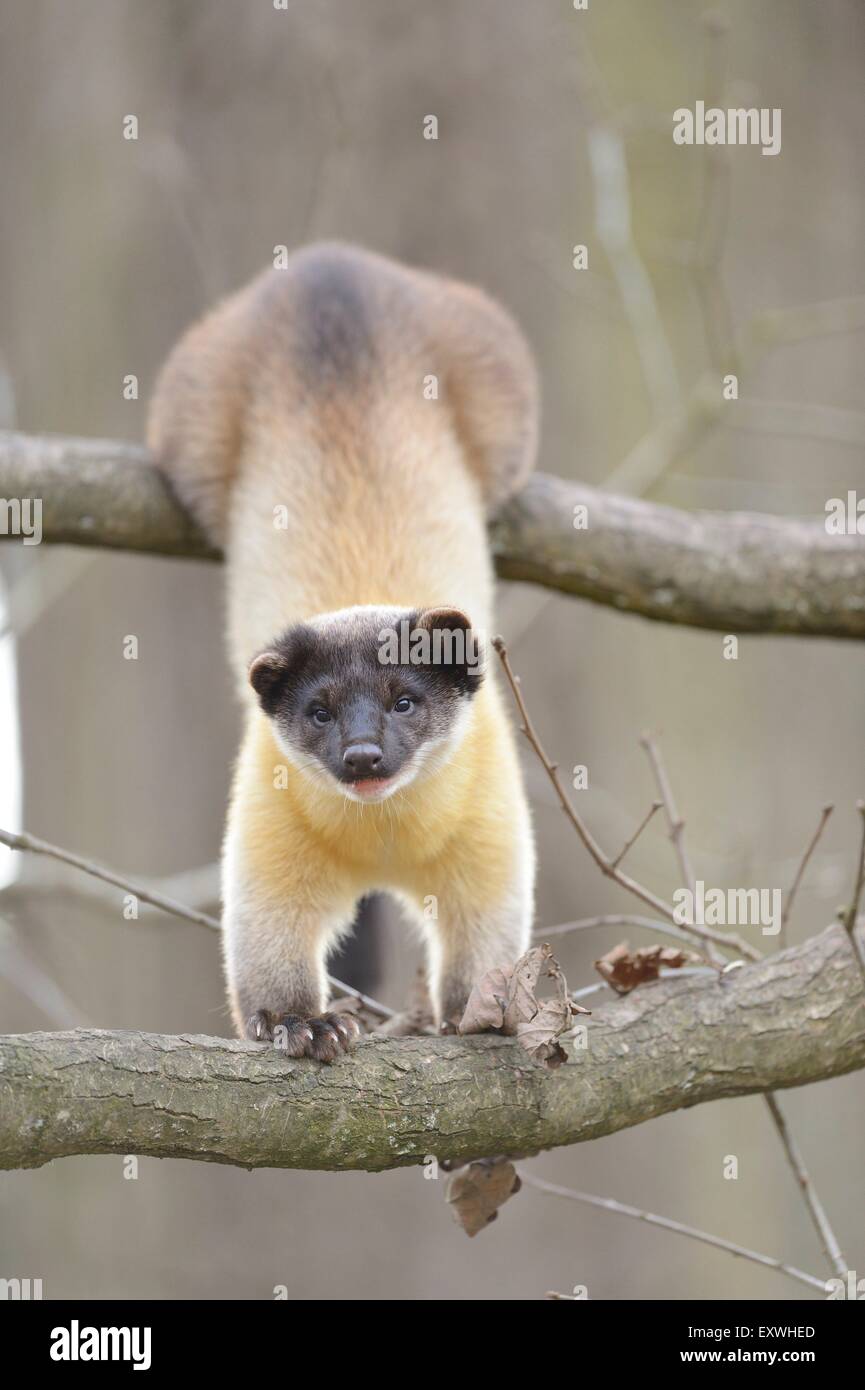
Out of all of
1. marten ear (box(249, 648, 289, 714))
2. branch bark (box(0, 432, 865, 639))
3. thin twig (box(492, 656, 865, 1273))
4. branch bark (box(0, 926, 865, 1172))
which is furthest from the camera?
branch bark (box(0, 432, 865, 639))

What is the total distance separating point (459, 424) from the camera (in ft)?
23.4

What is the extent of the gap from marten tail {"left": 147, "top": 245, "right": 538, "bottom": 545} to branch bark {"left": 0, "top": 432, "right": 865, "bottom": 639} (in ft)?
0.62

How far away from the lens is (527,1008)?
4348 mm

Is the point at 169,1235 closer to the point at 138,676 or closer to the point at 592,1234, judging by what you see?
the point at 592,1234

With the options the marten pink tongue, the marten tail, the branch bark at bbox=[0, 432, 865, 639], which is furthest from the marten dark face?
the branch bark at bbox=[0, 432, 865, 639]

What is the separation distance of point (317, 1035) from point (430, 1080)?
1.10 feet

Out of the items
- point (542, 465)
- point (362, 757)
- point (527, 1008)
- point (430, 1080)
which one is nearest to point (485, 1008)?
point (527, 1008)

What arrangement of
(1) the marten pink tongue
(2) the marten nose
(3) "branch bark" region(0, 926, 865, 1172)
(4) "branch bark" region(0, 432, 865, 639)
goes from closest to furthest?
(3) "branch bark" region(0, 926, 865, 1172) < (2) the marten nose < (1) the marten pink tongue < (4) "branch bark" region(0, 432, 865, 639)

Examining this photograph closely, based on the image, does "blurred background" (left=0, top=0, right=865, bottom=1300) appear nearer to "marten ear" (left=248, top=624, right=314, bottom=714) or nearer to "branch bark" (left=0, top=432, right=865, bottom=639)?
"branch bark" (left=0, top=432, right=865, bottom=639)

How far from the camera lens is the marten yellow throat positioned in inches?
188

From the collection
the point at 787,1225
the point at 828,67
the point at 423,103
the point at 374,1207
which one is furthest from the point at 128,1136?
the point at 828,67

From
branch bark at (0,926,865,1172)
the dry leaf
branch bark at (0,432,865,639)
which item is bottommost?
branch bark at (0,926,865,1172)

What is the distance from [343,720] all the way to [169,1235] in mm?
7519

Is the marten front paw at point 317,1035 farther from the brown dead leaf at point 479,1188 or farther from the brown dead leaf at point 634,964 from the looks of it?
the brown dead leaf at point 634,964
